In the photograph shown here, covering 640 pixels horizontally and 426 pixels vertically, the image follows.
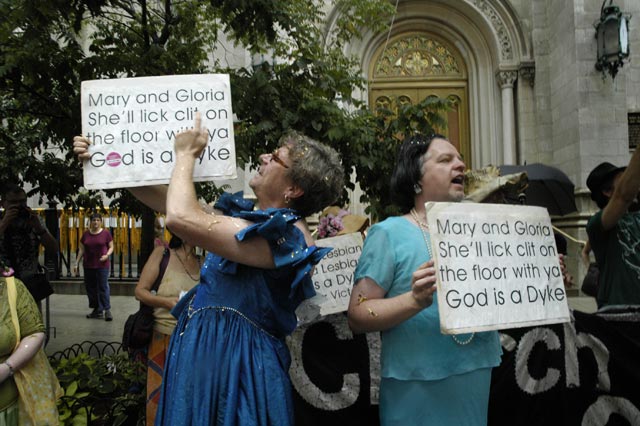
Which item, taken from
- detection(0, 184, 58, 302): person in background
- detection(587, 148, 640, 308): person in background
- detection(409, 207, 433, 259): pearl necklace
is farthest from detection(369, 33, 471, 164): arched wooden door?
detection(409, 207, 433, 259): pearl necklace

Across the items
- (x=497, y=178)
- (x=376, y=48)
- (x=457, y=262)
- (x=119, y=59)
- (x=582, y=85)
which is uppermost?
(x=376, y=48)

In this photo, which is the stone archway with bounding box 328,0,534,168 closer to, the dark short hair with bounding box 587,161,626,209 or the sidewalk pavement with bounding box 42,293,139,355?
the sidewalk pavement with bounding box 42,293,139,355

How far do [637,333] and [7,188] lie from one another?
526 centimetres

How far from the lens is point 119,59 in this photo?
4203 mm

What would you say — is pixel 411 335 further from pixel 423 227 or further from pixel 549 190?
pixel 549 190

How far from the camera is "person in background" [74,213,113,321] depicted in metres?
9.47

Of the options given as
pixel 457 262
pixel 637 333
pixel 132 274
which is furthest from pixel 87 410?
pixel 132 274

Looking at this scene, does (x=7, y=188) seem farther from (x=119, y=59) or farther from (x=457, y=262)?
(x=457, y=262)

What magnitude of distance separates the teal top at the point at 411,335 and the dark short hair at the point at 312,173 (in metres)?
0.26

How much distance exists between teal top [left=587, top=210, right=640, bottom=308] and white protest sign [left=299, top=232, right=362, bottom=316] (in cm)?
177

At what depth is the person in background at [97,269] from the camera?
9.47 m

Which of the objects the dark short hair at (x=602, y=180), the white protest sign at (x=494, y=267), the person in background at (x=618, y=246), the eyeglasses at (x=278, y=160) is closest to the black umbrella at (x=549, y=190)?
the dark short hair at (x=602, y=180)

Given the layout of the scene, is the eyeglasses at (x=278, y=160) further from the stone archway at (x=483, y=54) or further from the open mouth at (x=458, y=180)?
the stone archway at (x=483, y=54)

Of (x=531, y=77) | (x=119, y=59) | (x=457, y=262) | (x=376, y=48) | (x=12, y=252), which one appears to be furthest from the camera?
(x=376, y=48)
